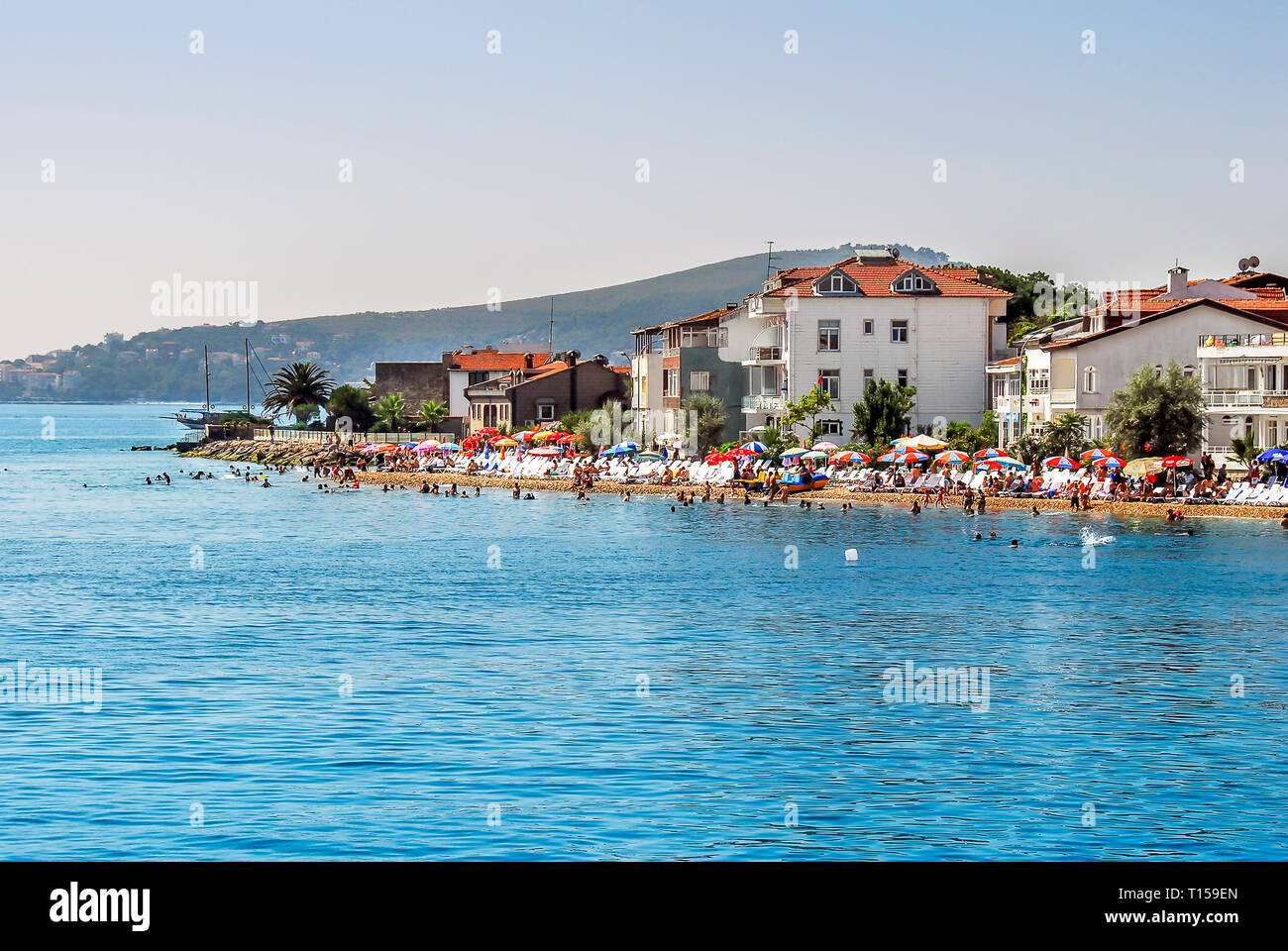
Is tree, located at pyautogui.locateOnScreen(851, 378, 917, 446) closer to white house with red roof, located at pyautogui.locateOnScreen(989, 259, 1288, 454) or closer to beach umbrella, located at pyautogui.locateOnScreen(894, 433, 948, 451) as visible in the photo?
beach umbrella, located at pyautogui.locateOnScreen(894, 433, 948, 451)

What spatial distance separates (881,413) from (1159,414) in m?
20.3

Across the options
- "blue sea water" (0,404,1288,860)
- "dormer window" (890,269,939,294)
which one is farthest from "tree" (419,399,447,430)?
"blue sea water" (0,404,1288,860)

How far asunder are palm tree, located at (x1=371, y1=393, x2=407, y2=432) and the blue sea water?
86.5 metres

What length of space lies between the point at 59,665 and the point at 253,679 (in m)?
5.30

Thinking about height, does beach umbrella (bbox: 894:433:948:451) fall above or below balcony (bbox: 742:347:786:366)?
below

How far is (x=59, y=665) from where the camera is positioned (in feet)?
107

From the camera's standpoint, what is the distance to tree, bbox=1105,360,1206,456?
227 feet

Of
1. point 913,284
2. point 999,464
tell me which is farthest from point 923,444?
point 913,284

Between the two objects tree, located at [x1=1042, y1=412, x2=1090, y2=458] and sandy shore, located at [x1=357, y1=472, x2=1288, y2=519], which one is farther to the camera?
tree, located at [x1=1042, y1=412, x2=1090, y2=458]

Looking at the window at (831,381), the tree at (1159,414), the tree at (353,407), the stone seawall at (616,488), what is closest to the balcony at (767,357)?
the window at (831,381)

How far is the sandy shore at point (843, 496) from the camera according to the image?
63.5m

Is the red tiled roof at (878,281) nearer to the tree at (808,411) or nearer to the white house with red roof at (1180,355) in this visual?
the tree at (808,411)

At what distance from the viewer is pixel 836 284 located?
92562 millimetres
